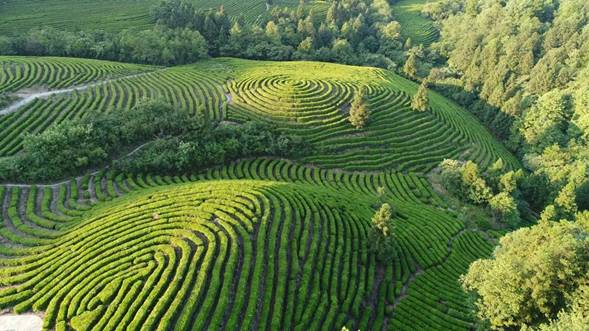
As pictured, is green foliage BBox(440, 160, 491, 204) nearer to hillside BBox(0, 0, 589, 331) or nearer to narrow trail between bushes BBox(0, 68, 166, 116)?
hillside BBox(0, 0, 589, 331)

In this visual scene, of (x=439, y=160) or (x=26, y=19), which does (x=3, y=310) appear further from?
(x=26, y=19)

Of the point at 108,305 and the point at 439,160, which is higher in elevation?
the point at 108,305

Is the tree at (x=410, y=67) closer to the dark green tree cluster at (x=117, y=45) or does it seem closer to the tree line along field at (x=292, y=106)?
the tree line along field at (x=292, y=106)

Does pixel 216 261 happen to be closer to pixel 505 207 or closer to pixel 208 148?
pixel 208 148

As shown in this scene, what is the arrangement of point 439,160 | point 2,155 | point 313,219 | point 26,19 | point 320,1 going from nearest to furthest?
point 313,219
point 2,155
point 439,160
point 26,19
point 320,1

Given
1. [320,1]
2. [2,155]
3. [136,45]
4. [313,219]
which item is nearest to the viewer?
[313,219]

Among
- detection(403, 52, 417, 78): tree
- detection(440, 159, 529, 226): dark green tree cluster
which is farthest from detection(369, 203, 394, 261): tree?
detection(403, 52, 417, 78): tree

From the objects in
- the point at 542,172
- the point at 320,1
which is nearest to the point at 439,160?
the point at 542,172

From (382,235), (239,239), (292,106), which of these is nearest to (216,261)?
(239,239)
